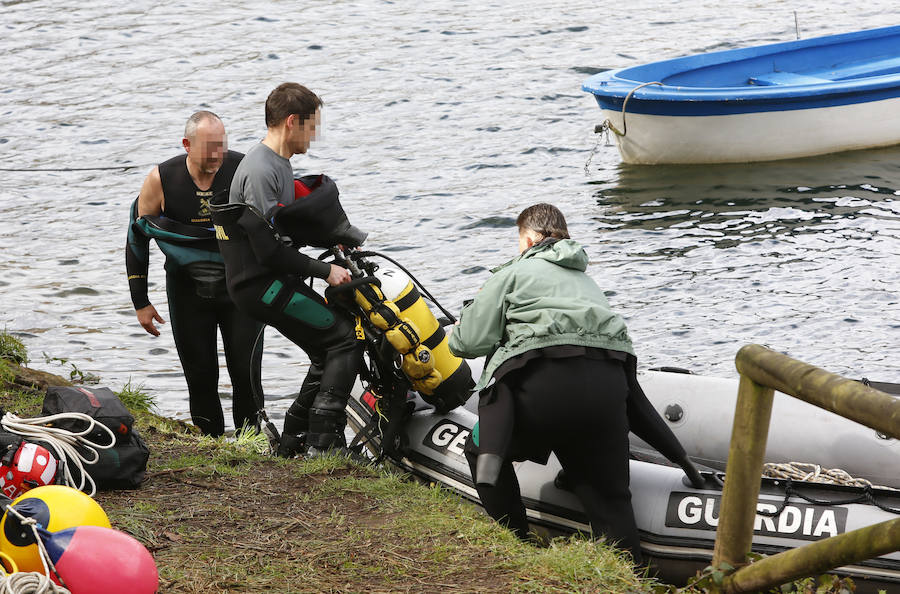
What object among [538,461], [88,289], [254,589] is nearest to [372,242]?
[88,289]

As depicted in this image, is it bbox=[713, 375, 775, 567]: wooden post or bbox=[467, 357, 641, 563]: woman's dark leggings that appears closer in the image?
bbox=[713, 375, 775, 567]: wooden post

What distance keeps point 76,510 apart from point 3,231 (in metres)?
9.45

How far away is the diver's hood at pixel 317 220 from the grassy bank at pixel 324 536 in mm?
1043

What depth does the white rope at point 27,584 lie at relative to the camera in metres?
2.98

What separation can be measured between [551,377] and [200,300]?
249 centimetres

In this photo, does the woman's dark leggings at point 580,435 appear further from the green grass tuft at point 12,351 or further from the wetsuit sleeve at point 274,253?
the green grass tuft at point 12,351

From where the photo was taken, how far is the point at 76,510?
11.1 ft

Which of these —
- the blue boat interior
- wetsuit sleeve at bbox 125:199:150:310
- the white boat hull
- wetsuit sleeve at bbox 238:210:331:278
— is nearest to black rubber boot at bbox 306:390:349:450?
wetsuit sleeve at bbox 238:210:331:278

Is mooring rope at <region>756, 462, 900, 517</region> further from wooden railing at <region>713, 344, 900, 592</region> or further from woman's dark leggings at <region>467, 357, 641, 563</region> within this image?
wooden railing at <region>713, 344, 900, 592</region>

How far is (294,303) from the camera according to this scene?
5.08 m

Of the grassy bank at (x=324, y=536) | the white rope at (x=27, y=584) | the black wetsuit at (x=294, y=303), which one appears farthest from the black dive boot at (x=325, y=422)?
the white rope at (x=27, y=584)

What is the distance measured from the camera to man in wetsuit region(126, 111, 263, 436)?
569 centimetres

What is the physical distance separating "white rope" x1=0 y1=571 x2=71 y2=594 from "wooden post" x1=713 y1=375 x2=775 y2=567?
1976mm

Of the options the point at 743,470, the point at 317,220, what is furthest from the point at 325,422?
the point at 743,470
